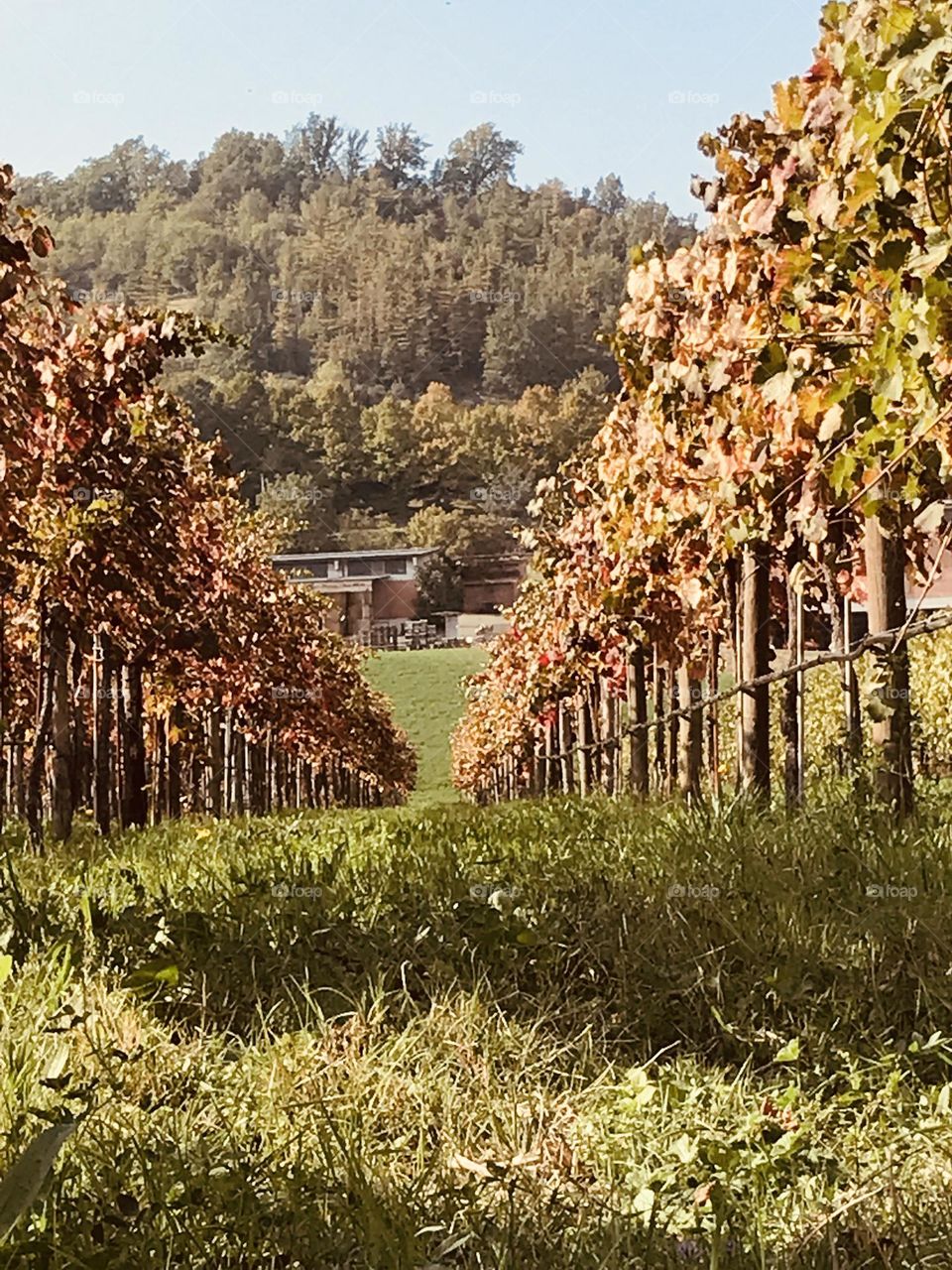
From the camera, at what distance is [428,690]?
715 inches

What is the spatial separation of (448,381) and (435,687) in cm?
523

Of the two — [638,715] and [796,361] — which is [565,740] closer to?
[638,715]

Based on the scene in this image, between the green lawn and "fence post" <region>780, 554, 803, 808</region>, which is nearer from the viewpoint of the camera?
"fence post" <region>780, 554, 803, 808</region>

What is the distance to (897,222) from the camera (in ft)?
10.4

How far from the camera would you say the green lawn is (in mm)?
15773

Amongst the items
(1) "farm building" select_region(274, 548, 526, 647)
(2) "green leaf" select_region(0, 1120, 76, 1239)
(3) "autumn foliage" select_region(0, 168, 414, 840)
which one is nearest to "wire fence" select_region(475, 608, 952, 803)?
(1) "farm building" select_region(274, 548, 526, 647)

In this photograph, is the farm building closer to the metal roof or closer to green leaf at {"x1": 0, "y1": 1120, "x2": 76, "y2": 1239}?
the metal roof

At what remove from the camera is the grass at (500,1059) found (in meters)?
2.07

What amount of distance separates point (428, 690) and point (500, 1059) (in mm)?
15334

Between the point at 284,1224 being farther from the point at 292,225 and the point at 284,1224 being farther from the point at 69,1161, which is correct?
the point at 292,225

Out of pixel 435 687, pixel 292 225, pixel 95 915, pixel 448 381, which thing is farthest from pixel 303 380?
pixel 95 915

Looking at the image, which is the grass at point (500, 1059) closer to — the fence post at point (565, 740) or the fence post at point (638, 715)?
the fence post at point (638, 715)

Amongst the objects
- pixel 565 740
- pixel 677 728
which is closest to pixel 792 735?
pixel 677 728

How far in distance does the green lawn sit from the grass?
439 inches
